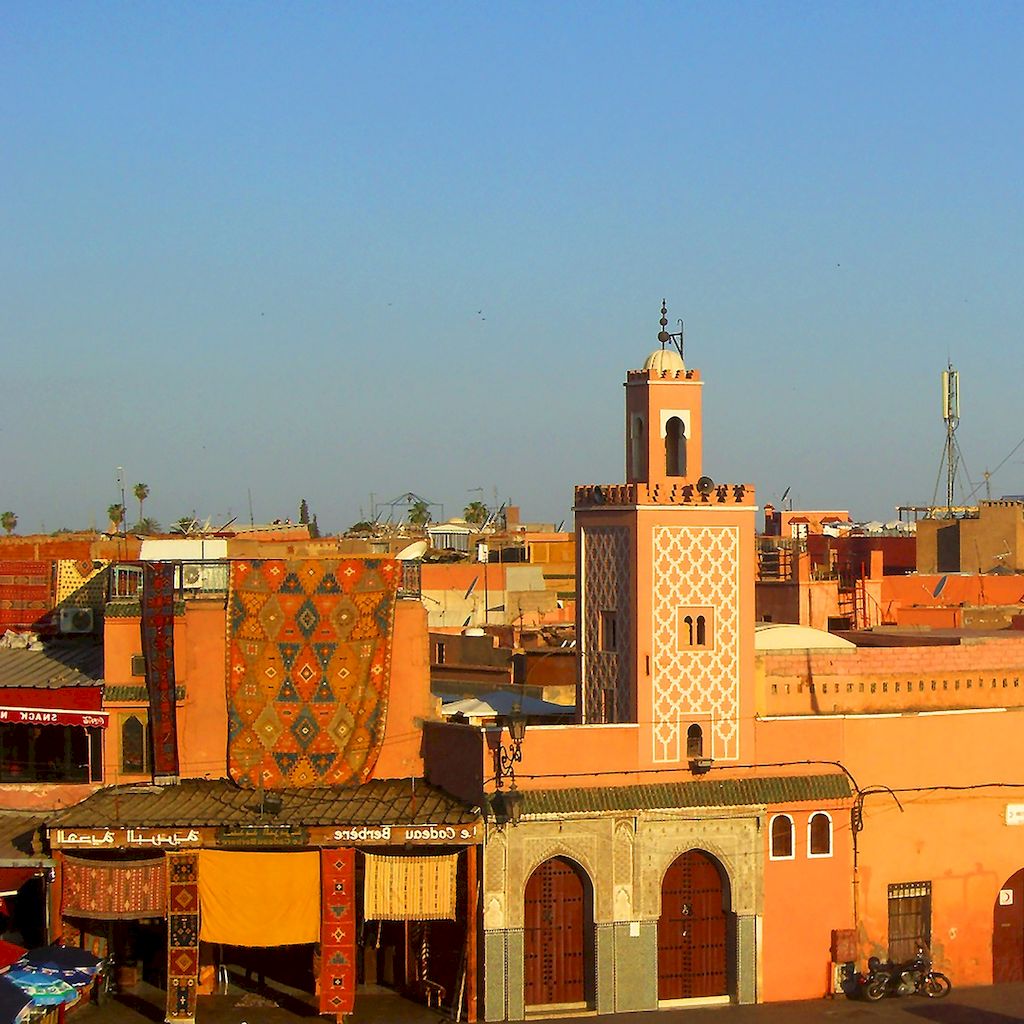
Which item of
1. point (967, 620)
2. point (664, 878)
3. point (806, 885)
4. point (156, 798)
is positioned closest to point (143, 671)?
point (156, 798)

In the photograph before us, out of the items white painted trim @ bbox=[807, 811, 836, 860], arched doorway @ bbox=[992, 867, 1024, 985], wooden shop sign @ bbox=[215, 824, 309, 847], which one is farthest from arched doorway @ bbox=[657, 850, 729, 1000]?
wooden shop sign @ bbox=[215, 824, 309, 847]

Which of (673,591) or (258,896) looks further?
(673,591)

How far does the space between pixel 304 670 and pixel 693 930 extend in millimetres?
6092

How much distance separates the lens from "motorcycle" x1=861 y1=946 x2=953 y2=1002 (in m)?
23.9

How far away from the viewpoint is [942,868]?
80.9 ft

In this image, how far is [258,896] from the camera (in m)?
22.7

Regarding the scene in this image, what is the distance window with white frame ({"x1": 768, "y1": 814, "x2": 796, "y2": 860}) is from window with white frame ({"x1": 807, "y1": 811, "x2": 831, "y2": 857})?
0.27 m

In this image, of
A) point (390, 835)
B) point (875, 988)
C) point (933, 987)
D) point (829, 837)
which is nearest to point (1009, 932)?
point (933, 987)

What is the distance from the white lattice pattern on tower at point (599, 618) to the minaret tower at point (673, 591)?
2 cm

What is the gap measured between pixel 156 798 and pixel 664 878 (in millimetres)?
6616

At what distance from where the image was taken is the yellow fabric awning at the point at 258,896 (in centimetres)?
2262

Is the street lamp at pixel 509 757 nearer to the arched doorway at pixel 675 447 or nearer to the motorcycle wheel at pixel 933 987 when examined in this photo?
the arched doorway at pixel 675 447

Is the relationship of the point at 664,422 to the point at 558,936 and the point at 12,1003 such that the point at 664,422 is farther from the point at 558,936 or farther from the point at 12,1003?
the point at 12,1003

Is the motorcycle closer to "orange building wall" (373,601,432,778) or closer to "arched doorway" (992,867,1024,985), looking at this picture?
"arched doorway" (992,867,1024,985)
